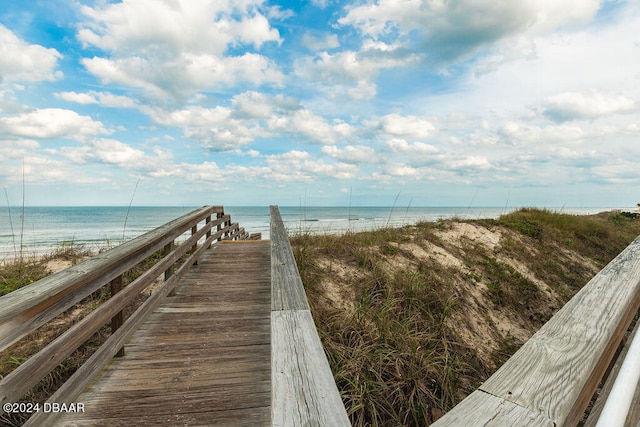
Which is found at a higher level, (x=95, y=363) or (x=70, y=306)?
(x=70, y=306)

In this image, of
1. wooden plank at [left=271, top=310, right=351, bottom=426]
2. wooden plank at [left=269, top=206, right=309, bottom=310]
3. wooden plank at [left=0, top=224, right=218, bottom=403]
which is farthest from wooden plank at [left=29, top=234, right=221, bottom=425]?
wooden plank at [left=271, top=310, right=351, bottom=426]

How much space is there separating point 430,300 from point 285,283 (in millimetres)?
3120

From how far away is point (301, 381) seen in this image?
1.35 metres

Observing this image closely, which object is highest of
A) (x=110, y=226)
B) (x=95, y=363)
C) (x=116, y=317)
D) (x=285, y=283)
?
(x=285, y=283)

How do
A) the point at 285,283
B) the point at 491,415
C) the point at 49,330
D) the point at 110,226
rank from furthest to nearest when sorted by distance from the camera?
the point at 110,226 → the point at 49,330 → the point at 285,283 → the point at 491,415

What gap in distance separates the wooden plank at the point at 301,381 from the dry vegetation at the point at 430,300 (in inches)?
58.2

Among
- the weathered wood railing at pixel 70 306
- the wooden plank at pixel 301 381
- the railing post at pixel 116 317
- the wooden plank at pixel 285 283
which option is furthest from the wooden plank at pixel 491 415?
the railing post at pixel 116 317

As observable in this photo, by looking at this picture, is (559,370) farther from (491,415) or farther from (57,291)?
(57,291)

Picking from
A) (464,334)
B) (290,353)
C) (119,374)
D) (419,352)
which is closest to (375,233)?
(464,334)

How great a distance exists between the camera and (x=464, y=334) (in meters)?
4.61

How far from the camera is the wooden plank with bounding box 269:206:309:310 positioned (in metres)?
2.09

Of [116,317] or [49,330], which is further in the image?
[49,330]

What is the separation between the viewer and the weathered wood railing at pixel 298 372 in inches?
45.8

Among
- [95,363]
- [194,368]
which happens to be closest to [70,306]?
[95,363]
